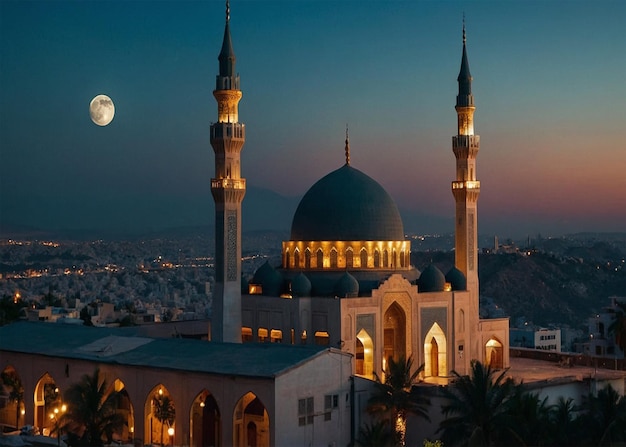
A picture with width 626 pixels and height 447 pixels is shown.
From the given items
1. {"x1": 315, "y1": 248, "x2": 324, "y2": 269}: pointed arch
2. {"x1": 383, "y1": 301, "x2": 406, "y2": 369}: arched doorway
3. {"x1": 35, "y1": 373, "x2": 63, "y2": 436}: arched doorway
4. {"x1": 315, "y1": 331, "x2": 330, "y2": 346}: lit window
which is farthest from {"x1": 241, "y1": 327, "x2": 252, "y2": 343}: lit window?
{"x1": 35, "y1": 373, "x2": 63, "y2": 436}: arched doorway

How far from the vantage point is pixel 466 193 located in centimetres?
3653

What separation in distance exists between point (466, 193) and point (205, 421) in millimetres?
14287

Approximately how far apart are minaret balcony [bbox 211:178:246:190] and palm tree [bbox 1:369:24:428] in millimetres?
8825

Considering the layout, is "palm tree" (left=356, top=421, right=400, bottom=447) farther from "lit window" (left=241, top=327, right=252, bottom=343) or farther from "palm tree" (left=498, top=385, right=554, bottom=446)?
"lit window" (left=241, top=327, right=252, bottom=343)

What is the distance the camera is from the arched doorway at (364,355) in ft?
104

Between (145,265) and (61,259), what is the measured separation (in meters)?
13.6

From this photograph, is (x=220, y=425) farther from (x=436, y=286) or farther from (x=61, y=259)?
(x=61, y=259)

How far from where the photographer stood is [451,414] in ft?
86.2

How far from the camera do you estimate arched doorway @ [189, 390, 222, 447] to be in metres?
27.1

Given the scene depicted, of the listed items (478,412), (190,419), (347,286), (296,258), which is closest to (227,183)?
(296,258)

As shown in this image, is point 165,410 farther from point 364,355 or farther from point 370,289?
point 370,289

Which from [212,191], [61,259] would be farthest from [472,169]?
[61,259]

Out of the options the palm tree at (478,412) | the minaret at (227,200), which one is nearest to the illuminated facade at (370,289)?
the minaret at (227,200)

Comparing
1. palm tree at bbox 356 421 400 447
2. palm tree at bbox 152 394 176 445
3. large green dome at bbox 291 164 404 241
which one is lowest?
palm tree at bbox 356 421 400 447
